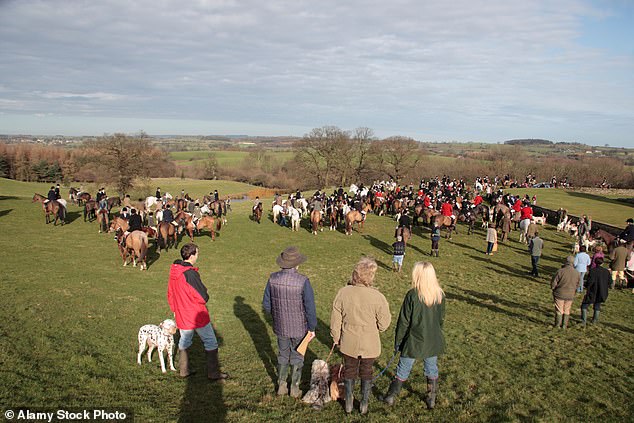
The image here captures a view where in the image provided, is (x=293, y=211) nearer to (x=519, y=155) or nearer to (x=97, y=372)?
(x=97, y=372)

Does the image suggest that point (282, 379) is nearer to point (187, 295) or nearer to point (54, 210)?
point (187, 295)

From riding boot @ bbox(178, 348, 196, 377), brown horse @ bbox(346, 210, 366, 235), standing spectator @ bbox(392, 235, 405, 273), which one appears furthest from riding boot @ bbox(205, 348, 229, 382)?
brown horse @ bbox(346, 210, 366, 235)

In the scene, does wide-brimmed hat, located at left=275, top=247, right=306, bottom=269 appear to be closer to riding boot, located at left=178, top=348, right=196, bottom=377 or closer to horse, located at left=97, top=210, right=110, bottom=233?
riding boot, located at left=178, top=348, right=196, bottom=377

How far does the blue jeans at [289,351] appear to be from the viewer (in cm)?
511

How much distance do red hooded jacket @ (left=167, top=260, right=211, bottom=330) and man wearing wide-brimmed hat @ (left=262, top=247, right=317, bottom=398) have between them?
3.58 ft

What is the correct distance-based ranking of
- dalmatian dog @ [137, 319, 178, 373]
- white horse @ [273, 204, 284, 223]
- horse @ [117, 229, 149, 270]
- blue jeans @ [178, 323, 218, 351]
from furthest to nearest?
white horse @ [273, 204, 284, 223]
horse @ [117, 229, 149, 270]
dalmatian dog @ [137, 319, 178, 373]
blue jeans @ [178, 323, 218, 351]

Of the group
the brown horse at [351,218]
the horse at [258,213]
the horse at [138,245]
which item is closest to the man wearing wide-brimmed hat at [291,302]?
the horse at [138,245]

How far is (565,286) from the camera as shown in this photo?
8.66m

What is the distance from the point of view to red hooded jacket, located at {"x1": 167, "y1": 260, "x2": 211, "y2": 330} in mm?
5430

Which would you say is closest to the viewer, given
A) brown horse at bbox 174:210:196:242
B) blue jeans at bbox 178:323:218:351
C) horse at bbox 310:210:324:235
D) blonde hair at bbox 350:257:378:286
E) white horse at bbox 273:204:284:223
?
blonde hair at bbox 350:257:378:286

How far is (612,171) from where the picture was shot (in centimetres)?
4766

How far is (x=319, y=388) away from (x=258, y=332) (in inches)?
140

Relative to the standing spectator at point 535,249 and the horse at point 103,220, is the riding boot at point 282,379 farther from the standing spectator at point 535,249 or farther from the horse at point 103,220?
the horse at point 103,220

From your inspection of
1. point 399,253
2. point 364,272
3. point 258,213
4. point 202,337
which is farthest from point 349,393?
point 258,213
